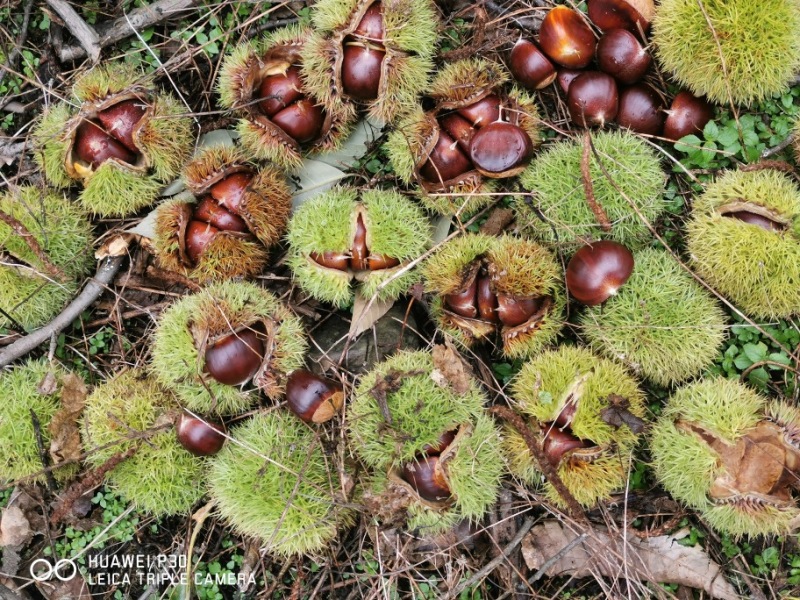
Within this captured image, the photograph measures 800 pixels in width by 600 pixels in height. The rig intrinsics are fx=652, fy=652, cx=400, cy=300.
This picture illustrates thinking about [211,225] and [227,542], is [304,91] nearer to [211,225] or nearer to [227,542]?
[211,225]

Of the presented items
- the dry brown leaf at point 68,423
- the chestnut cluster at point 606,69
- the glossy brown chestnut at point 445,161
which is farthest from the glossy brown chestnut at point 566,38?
the dry brown leaf at point 68,423

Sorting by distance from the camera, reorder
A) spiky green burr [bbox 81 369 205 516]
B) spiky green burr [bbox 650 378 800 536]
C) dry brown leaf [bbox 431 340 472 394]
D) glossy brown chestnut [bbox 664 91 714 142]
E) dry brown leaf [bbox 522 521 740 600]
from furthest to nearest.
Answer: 1. glossy brown chestnut [bbox 664 91 714 142]
2. dry brown leaf [bbox 522 521 740 600]
3. spiky green burr [bbox 81 369 205 516]
4. dry brown leaf [bbox 431 340 472 394]
5. spiky green burr [bbox 650 378 800 536]

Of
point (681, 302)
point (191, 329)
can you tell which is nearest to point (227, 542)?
point (191, 329)

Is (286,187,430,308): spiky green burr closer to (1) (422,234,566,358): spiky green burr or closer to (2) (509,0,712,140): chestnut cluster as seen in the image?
(1) (422,234,566,358): spiky green burr

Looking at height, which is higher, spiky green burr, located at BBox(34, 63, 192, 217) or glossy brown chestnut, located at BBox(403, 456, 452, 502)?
spiky green burr, located at BBox(34, 63, 192, 217)

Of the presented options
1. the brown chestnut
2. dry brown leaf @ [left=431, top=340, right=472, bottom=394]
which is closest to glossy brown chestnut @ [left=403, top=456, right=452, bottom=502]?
dry brown leaf @ [left=431, top=340, right=472, bottom=394]

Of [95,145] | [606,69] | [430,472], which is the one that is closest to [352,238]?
[430,472]
